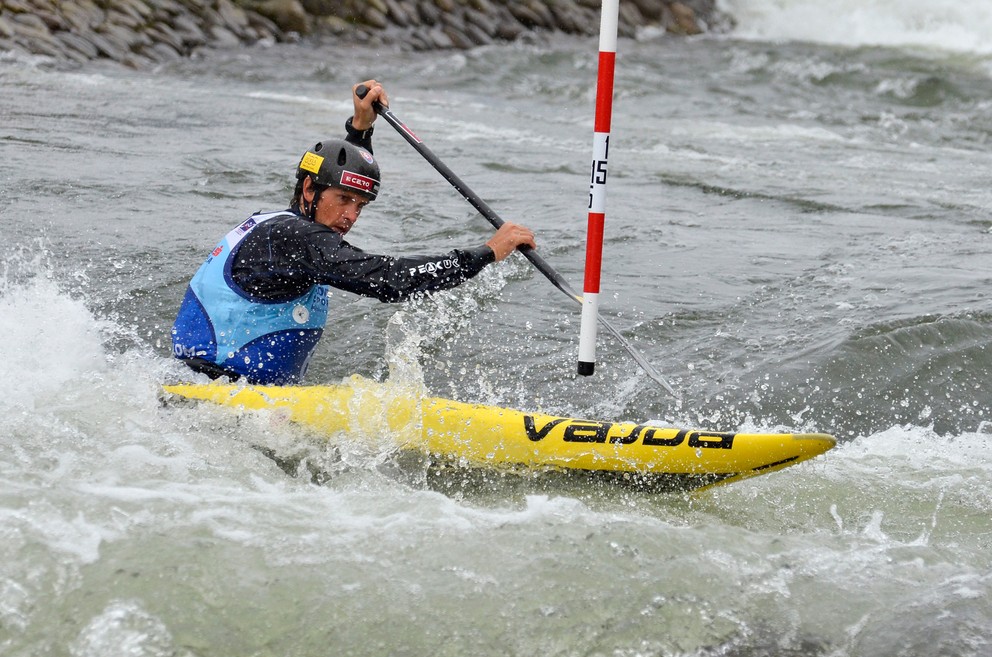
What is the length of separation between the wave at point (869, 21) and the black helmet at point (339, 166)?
1839 cm

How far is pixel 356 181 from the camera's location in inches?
186

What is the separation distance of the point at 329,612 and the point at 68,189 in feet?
19.5

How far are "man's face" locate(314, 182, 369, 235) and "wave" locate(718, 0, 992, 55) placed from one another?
18.4 meters

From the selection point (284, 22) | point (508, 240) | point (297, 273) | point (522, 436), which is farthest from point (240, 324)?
point (284, 22)

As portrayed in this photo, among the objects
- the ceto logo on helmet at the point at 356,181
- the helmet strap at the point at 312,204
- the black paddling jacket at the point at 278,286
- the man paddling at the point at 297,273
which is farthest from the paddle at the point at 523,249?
the helmet strap at the point at 312,204

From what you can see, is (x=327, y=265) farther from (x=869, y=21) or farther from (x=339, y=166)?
(x=869, y=21)

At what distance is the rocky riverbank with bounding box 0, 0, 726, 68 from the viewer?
51.6ft

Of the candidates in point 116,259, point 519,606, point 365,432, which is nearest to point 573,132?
point 116,259

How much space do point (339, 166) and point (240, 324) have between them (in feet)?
2.52

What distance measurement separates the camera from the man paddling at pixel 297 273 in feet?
15.0

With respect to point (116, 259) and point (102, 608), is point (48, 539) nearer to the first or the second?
point (102, 608)

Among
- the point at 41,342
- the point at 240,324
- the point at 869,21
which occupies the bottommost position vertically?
the point at 41,342

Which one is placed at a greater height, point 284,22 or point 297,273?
point 284,22

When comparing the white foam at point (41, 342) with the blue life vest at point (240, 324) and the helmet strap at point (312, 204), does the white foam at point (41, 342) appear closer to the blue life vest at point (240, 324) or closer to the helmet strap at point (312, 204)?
the blue life vest at point (240, 324)
